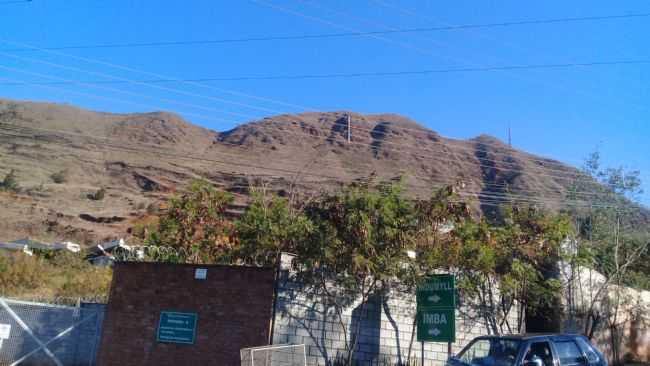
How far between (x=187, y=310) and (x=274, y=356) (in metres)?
3.04

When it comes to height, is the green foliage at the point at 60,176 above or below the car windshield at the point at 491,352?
above

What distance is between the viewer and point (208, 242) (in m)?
17.6

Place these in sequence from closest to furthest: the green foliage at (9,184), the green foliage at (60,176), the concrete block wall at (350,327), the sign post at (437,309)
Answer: the sign post at (437,309)
the concrete block wall at (350,327)
the green foliage at (9,184)
the green foliage at (60,176)

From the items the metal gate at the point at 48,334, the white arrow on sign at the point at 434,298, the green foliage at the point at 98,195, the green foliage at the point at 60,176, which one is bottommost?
the metal gate at the point at 48,334

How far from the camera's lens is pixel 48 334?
45.5 feet

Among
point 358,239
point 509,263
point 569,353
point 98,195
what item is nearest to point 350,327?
point 358,239

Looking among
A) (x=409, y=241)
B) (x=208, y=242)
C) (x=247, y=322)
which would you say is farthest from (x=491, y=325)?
(x=208, y=242)

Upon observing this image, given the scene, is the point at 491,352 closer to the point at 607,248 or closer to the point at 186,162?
the point at 607,248

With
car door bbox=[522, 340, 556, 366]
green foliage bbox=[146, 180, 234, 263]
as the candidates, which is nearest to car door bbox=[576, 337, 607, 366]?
car door bbox=[522, 340, 556, 366]

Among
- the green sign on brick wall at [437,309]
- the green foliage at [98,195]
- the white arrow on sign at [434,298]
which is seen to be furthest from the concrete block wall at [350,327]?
the green foliage at [98,195]

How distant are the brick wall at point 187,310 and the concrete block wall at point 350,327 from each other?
526 millimetres

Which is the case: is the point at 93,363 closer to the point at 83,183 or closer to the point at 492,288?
the point at 492,288

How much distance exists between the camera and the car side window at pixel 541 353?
940cm

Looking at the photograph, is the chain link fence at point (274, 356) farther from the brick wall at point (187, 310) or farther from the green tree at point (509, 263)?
the green tree at point (509, 263)
